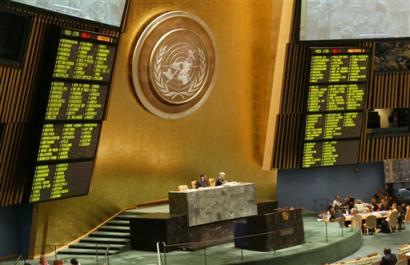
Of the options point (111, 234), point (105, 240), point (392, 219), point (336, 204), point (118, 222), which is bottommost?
point (105, 240)

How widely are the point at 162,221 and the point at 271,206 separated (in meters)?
3.97

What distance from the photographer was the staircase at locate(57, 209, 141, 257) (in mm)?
15211

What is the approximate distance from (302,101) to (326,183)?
383cm

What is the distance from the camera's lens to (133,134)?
666 inches

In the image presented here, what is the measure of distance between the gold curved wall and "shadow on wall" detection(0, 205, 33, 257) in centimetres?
26

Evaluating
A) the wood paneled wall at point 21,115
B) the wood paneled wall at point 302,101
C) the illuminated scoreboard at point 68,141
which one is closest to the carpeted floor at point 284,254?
the wood paneled wall at point 21,115

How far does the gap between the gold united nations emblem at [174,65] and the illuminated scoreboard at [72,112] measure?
2.16m

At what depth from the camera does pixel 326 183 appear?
21.8m

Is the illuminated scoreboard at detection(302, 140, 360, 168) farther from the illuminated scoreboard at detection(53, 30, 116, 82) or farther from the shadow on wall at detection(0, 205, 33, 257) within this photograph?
the shadow on wall at detection(0, 205, 33, 257)

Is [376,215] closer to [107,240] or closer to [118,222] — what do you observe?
[118,222]

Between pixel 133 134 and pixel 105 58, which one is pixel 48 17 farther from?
pixel 133 134

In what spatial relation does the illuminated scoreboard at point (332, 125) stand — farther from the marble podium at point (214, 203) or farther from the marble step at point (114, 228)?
the marble step at point (114, 228)

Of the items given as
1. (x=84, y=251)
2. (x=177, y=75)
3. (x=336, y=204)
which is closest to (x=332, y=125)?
(x=336, y=204)

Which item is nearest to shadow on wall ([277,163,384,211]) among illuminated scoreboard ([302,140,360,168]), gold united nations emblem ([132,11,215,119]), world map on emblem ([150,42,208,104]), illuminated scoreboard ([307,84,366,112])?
illuminated scoreboard ([302,140,360,168])
